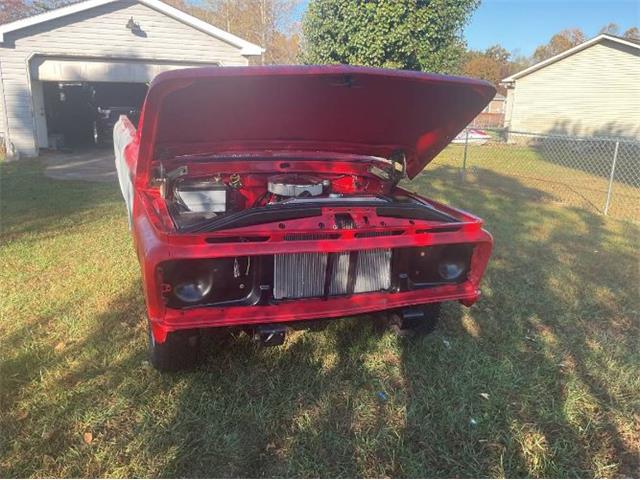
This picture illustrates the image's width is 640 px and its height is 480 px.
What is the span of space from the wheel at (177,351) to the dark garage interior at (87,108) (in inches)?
535

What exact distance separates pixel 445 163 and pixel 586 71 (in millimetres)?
11129

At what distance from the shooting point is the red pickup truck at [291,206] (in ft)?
7.72

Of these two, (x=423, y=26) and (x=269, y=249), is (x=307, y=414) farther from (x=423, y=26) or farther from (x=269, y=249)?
(x=423, y=26)

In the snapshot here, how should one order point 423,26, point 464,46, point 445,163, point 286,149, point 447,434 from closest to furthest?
point 447,434 < point 286,149 < point 423,26 < point 464,46 < point 445,163

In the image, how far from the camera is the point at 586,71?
19984 millimetres

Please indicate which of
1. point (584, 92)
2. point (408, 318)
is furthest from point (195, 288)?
point (584, 92)

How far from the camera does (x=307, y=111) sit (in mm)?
3076

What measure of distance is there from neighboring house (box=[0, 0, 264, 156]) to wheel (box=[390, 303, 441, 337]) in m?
11.6

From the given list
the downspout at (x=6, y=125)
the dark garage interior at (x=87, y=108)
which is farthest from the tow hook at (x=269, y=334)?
the dark garage interior at (x=87, y=108)

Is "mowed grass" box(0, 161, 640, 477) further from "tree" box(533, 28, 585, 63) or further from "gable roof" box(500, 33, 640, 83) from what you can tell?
"tree" box(533, 28, 585, 63)

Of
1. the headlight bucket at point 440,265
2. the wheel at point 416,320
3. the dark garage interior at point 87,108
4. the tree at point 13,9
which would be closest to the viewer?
the headlight bucket at point 440,265

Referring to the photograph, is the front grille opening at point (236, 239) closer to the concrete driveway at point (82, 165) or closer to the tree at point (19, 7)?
the concrete driveway at point (82, 165)

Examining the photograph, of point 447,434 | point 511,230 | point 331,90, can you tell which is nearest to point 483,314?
point 447,434

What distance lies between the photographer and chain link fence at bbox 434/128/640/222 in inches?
348
